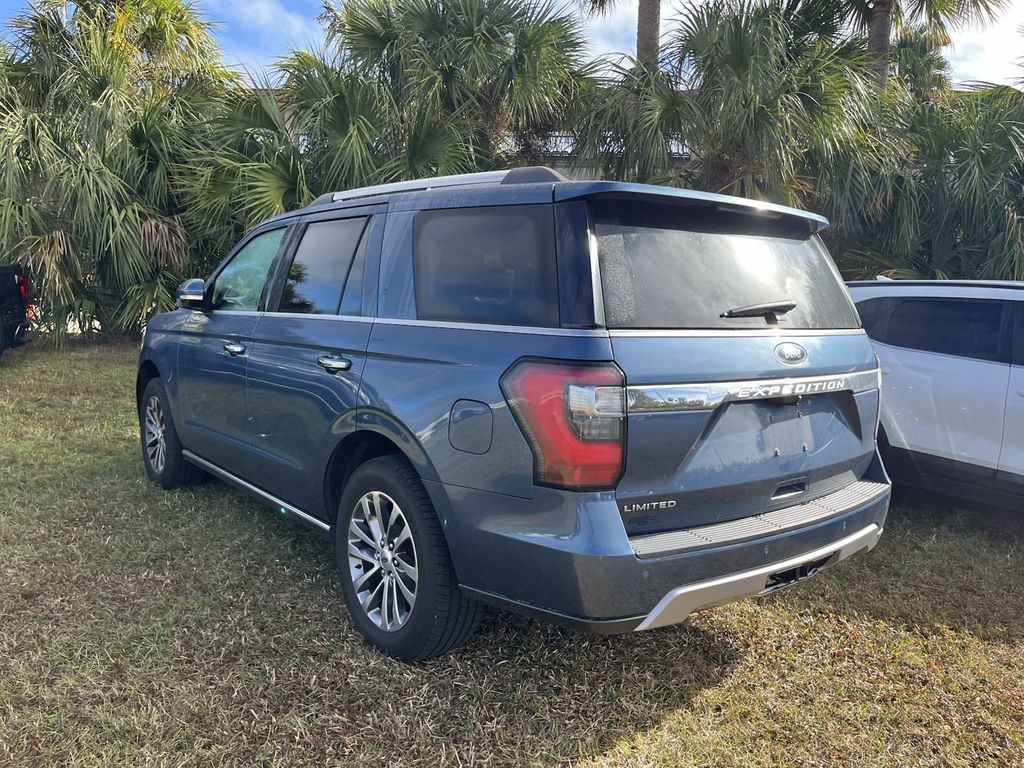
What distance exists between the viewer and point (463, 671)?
9.62ft

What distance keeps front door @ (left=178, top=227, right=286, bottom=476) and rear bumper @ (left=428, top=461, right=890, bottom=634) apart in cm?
172

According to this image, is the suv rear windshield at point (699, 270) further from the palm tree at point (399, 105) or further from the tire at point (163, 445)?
the palm tree at point (399, 105)

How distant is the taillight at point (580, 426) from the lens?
229cm

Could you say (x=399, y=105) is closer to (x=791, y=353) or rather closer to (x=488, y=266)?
(x=488, y=266)

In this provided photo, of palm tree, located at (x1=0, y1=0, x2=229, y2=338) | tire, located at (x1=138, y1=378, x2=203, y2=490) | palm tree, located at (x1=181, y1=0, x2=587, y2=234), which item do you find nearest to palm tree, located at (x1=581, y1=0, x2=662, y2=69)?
palm tree, located at (x1=181, y1=0, x2=587, y2=234)

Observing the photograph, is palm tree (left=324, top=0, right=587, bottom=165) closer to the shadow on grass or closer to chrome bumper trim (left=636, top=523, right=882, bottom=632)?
the shadow on grass

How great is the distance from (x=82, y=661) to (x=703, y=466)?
94.6 inches

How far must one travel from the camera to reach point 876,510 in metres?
3.05

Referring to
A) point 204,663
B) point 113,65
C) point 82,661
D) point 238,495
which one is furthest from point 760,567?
point 113,65

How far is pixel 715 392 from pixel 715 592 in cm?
63

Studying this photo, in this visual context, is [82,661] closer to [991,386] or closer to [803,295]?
[803,295]

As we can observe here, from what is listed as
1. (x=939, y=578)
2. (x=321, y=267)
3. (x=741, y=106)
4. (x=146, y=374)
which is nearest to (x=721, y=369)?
(x=321, y=267)

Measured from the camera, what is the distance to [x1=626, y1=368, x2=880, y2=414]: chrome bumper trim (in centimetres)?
234

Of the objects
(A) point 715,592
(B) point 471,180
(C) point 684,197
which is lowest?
(A) point 715,592
